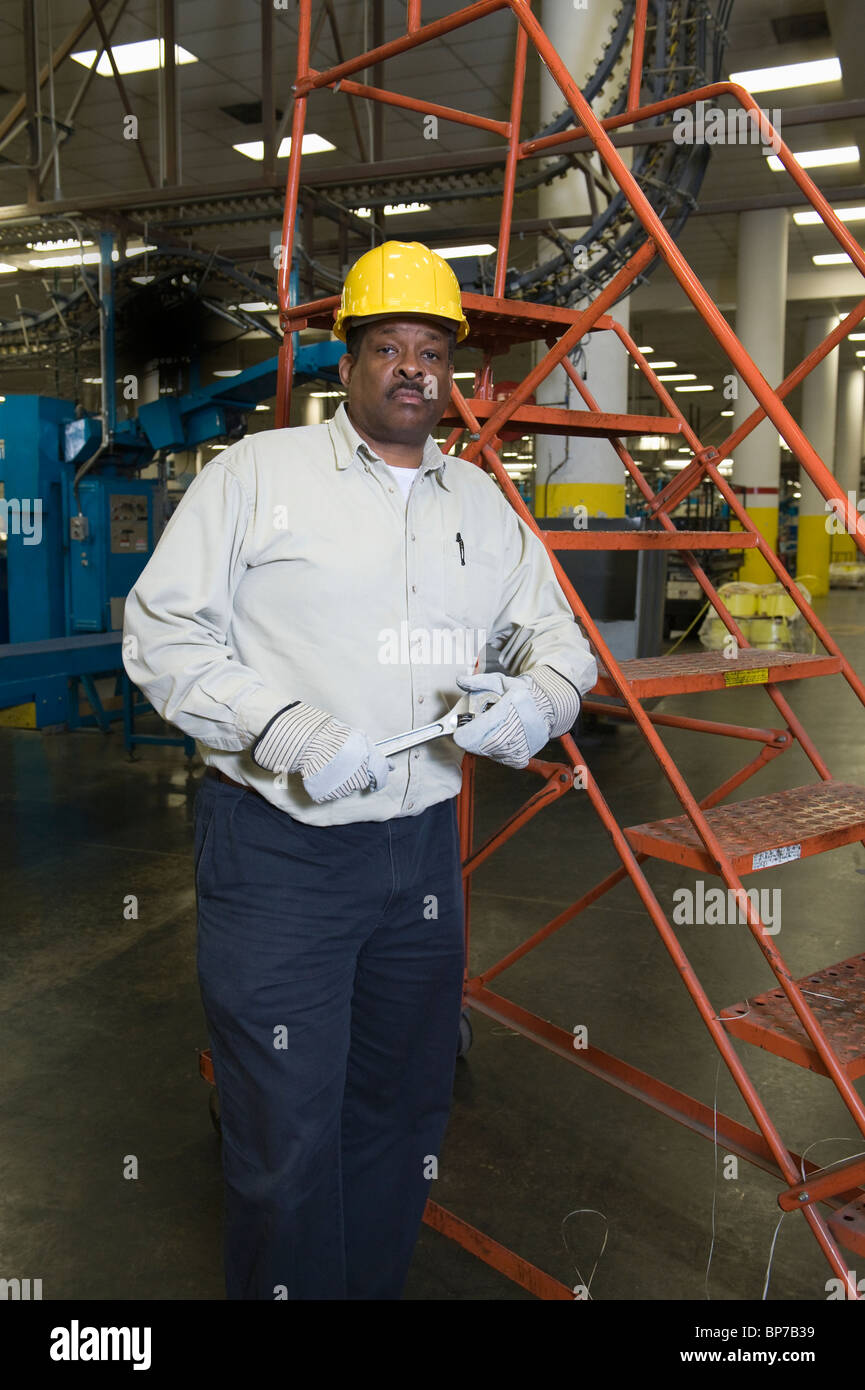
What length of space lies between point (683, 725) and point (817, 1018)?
1.20 metres

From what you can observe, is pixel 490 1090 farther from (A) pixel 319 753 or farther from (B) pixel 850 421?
(B) pixel 850 421

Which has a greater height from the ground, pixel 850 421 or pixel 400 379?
pixel 850 421

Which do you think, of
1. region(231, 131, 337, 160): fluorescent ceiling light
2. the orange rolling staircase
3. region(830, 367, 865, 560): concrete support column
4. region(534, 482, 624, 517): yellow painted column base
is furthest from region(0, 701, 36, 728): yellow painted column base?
region(830, 367, 865, 560): concrete support column

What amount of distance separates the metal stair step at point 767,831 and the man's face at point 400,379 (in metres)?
1.15

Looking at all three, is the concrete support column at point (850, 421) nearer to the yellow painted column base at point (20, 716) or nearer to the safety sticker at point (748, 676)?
the yellow painted column base at point (20, 716)

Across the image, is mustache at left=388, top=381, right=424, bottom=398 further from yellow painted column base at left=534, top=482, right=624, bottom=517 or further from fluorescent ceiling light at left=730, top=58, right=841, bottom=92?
fluorescent ceiling light at left=730, top=58, right=841, bottom=92

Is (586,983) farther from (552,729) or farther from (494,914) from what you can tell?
(552,729)

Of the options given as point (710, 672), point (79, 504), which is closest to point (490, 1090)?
point (710, 672)

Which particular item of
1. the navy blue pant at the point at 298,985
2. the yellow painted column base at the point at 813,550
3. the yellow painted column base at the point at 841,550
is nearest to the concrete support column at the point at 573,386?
the navy blue pant at the point at 298,985

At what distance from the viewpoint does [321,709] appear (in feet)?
6.69

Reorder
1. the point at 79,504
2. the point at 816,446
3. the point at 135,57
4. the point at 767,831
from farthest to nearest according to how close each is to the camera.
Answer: the point at 816,446, the point at 135,57, the point at 79,504, the point at 767,831

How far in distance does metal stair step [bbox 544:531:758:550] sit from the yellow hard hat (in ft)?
2.14

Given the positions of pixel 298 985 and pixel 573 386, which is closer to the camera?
pixel 298 985
